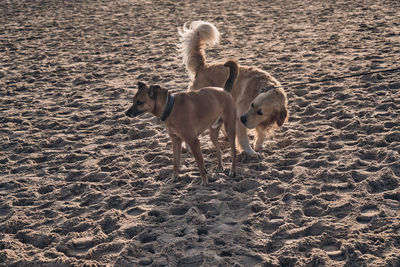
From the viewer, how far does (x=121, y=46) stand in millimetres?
11344

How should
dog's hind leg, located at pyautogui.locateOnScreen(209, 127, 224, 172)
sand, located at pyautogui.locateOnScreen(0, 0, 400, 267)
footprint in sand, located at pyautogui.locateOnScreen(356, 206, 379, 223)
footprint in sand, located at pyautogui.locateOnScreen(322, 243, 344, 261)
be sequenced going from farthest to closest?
dog's hind leg, located at pyautogui.locateOnScreen(209, 127, 224, 172), footprint in sand, located at pyautogui.locateOnScreen(356, 206, 379, 223), sand, located at pyautogui.locateOnScreen(0, 0, 400, 267), footprint in sand, located at pyautogui.locateOnScreen(322, 243, 344, 261)

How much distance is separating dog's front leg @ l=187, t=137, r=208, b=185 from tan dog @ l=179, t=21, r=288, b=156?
0.79 m

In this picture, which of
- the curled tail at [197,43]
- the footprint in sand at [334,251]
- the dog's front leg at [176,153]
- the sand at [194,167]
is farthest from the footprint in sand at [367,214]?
the curled tail at [197,43]

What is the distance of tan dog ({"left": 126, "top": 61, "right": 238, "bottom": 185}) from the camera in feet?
16.3

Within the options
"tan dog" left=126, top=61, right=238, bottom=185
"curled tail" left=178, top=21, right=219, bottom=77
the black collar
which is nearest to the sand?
"tan dog" left=126, top=61, right=238, bottom=185

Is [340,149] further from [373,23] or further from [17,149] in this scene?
[373,23]

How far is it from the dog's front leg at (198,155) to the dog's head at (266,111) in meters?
0.79

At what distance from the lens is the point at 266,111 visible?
18.2 feet

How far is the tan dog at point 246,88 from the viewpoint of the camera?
557 centimetres

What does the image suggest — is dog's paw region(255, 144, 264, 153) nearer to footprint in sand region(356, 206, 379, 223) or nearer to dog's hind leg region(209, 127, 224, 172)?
dog's hind leg region(209, 127, 224, 172)

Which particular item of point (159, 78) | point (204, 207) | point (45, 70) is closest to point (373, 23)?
point (159, 78)

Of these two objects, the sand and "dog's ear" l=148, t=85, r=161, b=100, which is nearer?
the sand

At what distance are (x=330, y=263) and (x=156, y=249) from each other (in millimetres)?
1447

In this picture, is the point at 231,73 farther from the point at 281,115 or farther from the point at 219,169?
the point at 219,169
